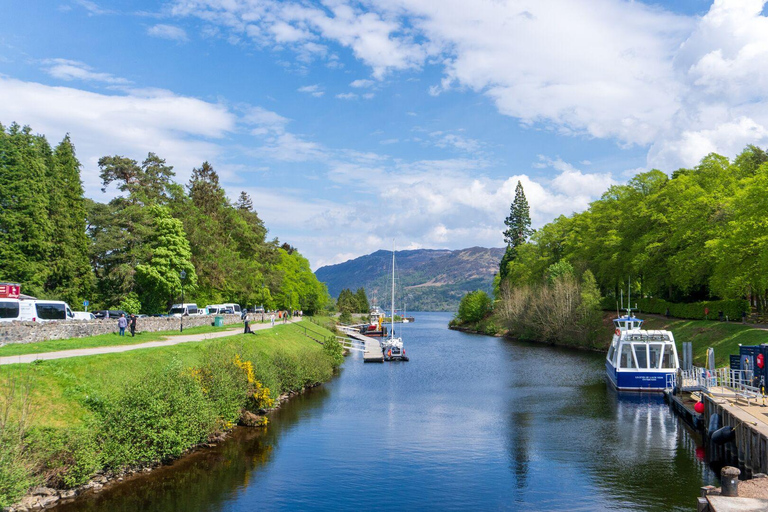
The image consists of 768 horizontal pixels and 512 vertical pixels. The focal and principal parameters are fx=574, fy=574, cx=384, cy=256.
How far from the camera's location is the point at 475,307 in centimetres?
14112

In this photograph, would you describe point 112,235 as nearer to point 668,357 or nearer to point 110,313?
point 110,313

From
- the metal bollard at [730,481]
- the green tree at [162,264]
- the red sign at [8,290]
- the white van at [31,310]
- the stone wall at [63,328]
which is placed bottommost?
the metal bollard at [730,481]

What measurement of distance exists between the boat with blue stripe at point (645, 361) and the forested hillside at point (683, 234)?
32.2 ft

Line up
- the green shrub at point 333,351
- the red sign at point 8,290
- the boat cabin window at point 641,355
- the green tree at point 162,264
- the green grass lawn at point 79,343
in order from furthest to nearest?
the green tree at point 162,264
the green shrub at point 333,351
the boat cabin window at point 641,355
the red sign at point 8,290
the green grass lawn at point 79,343

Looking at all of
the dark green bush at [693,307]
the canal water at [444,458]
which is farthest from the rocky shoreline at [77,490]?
the dark green bush at [693,307]

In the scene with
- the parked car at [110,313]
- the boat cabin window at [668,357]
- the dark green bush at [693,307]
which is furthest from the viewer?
the dark green bush at [693,307]

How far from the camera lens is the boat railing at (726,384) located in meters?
30.6

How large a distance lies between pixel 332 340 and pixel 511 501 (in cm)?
4353

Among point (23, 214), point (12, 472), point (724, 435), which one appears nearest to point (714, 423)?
point (724, 435)

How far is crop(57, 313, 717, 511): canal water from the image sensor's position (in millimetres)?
21297

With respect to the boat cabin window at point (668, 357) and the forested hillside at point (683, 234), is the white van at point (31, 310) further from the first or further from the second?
the forested hillside at point (683, 234)

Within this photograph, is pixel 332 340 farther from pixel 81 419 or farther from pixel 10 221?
pixel 81 419

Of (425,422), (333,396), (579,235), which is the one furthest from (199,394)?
(579,235)

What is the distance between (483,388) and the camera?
48.1 meters
